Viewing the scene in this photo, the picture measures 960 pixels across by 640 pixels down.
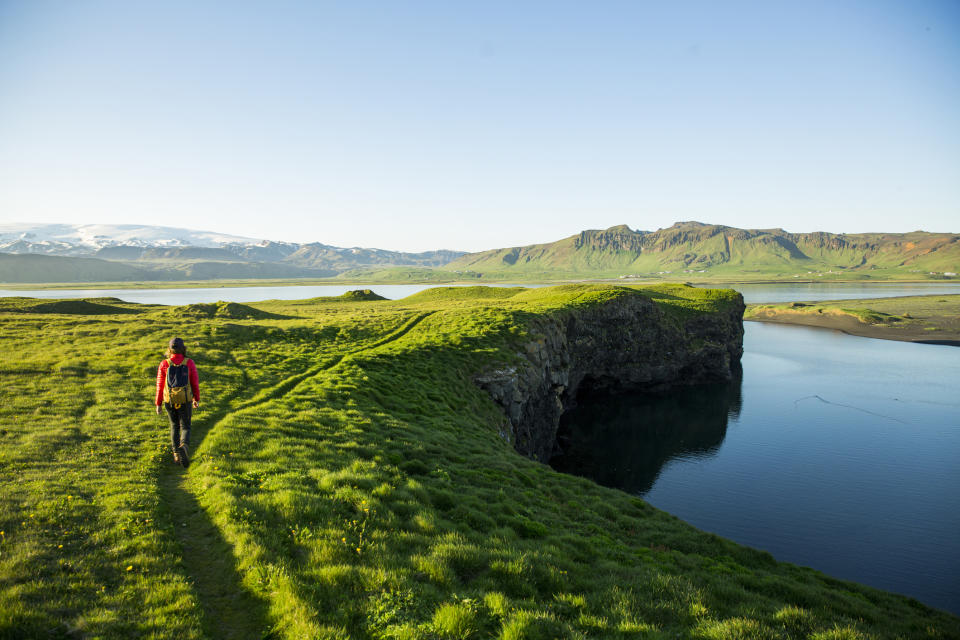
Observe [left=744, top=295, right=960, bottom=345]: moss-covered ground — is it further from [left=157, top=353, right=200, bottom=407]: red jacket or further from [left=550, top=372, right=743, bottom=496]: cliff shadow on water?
[left=157, top=353, right=200, bottom=407]: red jacket

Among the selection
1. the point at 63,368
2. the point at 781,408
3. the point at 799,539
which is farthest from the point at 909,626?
the point at 781,408

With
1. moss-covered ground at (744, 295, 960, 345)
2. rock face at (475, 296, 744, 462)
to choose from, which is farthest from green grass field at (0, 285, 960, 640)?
moss-covered ground at (744, 295, 960, 345)

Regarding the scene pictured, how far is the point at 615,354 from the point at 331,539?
7677 centimetres

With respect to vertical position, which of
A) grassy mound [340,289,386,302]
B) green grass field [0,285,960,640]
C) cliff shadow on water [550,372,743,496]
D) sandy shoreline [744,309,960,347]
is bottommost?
cliff shadow on water [550,372,743,496]

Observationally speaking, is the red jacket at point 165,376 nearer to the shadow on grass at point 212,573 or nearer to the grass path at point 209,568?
the grass path at point 209,568

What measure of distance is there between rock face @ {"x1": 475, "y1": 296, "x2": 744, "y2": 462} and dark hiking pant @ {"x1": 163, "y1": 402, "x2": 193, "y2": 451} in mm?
33115

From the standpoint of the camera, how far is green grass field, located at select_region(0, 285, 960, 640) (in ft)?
33.2

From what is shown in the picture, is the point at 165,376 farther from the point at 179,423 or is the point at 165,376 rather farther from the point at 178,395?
the point at 179,423

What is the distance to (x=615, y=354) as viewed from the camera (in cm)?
8338

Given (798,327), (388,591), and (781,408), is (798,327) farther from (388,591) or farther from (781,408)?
(388,591)

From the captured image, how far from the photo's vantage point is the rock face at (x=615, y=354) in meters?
53.6

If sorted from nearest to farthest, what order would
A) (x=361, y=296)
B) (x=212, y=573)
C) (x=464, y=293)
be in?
(x=212, y=573)
(x=361, y=296)
(x=464, y=293)

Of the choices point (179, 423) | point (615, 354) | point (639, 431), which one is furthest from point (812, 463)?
point (179, 423)

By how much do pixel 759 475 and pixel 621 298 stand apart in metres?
44.3
